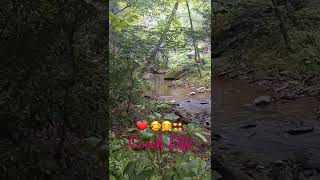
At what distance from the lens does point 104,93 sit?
2.10 metres

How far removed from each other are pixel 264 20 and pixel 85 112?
279 inches

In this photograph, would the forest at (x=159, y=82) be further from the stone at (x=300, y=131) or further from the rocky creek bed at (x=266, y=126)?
the stone at (x=300, y=131)

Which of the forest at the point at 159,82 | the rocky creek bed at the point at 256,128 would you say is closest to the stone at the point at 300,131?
the rocky creek bed at the point at 256,128

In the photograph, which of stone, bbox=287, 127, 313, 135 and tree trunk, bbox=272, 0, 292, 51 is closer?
stone, bbox=287, 127, 313, 135

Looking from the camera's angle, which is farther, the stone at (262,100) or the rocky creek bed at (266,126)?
the stone at (262,100)

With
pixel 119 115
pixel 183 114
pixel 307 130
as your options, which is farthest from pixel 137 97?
pixel 307 130

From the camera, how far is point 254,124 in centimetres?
475

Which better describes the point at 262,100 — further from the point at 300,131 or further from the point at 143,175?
the point at 143,175

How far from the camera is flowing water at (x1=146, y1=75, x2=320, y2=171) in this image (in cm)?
376

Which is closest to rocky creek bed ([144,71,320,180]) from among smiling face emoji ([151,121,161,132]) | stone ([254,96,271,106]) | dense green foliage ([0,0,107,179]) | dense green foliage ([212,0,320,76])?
stone ([254,96,271,106])

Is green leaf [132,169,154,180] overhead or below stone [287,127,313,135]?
below

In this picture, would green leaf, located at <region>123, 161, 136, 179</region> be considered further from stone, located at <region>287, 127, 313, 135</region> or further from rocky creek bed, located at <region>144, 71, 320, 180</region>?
stone, located at <region>287, 127, 313, 135</region>

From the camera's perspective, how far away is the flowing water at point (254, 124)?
12.3ft

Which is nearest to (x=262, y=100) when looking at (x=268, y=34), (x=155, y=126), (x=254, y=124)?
(x=254, y=124)
